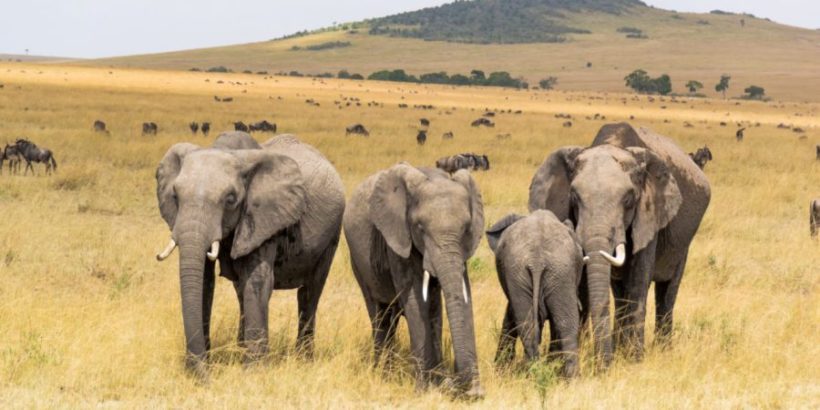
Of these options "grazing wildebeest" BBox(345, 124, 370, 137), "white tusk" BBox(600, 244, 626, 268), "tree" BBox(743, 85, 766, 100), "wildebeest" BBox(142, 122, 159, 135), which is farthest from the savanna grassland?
"tree" BBox(743, 85, 766, 100)

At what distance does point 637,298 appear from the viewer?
319 inches

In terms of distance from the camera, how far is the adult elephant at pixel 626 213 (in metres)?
7.46

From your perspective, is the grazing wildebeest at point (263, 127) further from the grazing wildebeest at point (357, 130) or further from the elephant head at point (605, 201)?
the elephant head at point (605, 201)

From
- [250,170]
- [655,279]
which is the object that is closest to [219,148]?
[250,170]

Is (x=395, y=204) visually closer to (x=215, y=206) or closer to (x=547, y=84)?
(x=215, y=206)

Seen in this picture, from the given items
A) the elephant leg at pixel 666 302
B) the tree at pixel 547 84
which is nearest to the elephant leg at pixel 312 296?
the elephant leg at pixel 666 302

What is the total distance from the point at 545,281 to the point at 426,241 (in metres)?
1.14

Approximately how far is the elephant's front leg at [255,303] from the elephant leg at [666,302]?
11.8ft

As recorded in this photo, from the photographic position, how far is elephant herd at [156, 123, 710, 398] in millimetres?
6789

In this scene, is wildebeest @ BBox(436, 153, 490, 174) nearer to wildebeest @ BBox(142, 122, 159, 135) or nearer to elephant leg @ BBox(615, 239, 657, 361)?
wildebeest @ BBox(142, 122, 159, 135)

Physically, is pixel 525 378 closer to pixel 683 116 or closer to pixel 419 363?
pixel 419 363

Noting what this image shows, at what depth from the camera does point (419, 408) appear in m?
6.76

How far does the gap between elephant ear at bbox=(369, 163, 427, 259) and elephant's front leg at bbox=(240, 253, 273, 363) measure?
0.96 m

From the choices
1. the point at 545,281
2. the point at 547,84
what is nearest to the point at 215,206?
the point at 545,281
